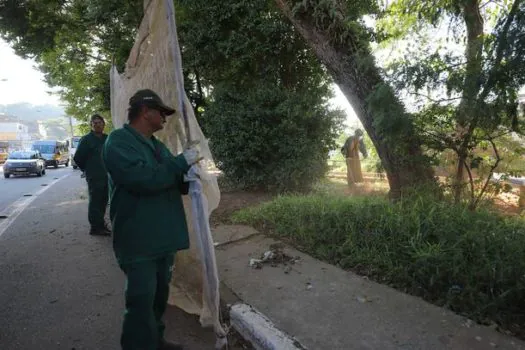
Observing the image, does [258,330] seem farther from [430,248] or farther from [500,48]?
[500,48]

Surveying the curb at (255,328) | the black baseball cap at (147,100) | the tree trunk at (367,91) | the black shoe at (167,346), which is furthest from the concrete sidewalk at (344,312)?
the tree trunk at (367,91)

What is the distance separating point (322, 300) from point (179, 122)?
1.99 m

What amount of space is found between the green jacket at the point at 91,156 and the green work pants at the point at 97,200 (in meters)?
0.08

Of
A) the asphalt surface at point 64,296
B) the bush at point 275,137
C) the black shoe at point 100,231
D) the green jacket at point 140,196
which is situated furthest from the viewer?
the bush at point 275,137

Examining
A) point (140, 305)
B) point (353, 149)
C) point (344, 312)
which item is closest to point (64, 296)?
point (140, 305)

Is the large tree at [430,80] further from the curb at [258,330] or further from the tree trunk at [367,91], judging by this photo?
the curb at [258,330]

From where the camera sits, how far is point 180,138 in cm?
307

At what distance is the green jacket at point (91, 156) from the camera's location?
5.88m

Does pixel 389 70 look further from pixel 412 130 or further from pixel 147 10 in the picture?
pixel 147 10

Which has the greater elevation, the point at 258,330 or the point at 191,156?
the point at 191,156

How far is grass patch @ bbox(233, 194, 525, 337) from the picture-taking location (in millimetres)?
3139

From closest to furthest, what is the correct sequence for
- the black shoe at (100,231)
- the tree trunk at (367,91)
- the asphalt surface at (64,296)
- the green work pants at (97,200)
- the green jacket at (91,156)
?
the asphalt surface at (64,296)
the tree trunk at (367,91)
the green jacket at (91,156)
the green work pants at (97,200)
the black shoe at (100,231)

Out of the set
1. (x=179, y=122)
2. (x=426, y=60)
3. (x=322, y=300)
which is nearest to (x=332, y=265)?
(x=322, y=300)

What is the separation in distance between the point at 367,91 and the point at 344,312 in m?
3.47
